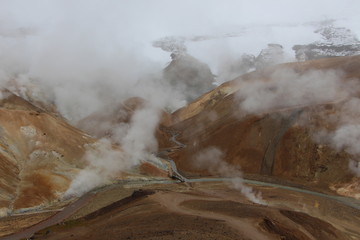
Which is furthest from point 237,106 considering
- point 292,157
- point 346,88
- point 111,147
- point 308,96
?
point 111,147

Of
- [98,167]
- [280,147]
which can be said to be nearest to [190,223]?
[98,167]

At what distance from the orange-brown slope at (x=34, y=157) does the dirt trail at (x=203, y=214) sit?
103 feet

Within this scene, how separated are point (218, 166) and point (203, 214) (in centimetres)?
6523

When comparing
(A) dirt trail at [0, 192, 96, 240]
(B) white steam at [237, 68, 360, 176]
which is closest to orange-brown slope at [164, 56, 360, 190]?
(B) white steam at [237, 68, 360, 176]

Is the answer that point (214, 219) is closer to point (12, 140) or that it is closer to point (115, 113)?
point (12, 140)

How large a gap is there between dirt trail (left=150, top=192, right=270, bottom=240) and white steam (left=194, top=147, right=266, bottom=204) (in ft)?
96.2

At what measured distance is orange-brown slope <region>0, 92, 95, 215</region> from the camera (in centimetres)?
8700

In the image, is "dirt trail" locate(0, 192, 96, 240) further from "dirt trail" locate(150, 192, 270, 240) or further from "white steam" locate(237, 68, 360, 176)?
"white steam" locate(237, 68, 360, 176)

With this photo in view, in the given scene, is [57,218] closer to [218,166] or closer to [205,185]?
[205,185]

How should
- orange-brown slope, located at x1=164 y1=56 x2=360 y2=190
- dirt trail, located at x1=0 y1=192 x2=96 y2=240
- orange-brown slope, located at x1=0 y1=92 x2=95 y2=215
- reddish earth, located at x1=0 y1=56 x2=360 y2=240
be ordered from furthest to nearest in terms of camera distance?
orange-brown slope, located at x1=164 y1=56 x2=360 y2=190
orange-brown slope, located at x1=0 y1=92 x2=95 y2=215
dirt trail, located at x1=0 y1=192 x2=96 y2=240
reddish earth, located at x1=0 y1=56 x2=360 y2=240

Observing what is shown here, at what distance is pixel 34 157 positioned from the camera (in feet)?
336

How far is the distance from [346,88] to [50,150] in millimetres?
105764

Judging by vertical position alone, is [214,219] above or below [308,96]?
below

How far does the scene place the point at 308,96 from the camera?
145 meters
